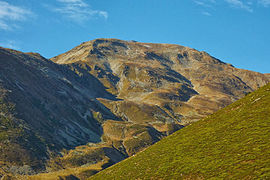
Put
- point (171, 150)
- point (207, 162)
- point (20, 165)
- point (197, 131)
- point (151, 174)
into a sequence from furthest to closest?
point (20, 165) → point (197, 131) → point (171, 150) → point (151, 174) → point (207, 162)

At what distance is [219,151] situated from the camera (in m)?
32.6

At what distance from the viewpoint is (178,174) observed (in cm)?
3200

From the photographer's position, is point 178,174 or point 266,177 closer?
point 266,177

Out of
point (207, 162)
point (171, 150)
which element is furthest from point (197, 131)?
point (207, 162)

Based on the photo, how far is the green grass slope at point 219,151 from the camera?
27205mm

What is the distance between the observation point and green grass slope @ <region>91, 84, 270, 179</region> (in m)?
27.2

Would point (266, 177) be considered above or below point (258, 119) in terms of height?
below

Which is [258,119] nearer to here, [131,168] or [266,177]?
[266,177]

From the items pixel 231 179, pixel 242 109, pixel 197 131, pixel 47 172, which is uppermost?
pixel 242 109

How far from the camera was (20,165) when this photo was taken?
618 ft

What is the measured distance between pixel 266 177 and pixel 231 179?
3.37 meters

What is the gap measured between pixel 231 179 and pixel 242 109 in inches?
806

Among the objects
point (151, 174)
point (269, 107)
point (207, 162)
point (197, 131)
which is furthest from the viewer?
point (197, 131)

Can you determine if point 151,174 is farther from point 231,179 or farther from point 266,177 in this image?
point 266,177
